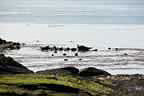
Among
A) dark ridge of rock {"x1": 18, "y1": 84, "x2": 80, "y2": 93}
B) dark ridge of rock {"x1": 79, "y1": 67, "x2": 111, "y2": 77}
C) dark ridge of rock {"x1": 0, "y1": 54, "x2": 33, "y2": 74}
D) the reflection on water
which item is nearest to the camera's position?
dark ridge of rock {"x1": 18, "y1": 84, "x2": 80, "y2": 93}

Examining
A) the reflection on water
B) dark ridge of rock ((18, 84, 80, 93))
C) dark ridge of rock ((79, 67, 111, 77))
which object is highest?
dark ridge of rock ((18, 84, 80, 93))

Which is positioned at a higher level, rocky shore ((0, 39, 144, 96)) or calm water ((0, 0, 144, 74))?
rocky shore ((0, 39, 144, 96))

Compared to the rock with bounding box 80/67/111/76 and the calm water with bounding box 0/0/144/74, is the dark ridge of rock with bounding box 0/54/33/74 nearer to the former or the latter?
the rock with bounding box 80/67/111/76

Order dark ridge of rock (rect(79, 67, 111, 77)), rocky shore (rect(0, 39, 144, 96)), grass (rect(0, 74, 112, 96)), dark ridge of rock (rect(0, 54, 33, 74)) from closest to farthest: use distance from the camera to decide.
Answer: grass (rect(0, 74, 112, 96)), rocky shore (rect(0, 39, 144, 96)), dark ridge of rock (rect(0, 54, 33, 74)), dark ridge of rock (rect(79, 67, 111, 77))

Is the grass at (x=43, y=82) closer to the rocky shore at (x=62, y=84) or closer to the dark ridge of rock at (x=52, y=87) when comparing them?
the rocky shore at (x=62, y=84)

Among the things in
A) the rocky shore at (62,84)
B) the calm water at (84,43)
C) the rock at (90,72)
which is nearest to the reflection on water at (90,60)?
the calm water at (84,43)

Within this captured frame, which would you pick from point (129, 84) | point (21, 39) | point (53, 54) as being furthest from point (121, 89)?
point (21, 39)

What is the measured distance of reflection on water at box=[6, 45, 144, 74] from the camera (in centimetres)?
5201

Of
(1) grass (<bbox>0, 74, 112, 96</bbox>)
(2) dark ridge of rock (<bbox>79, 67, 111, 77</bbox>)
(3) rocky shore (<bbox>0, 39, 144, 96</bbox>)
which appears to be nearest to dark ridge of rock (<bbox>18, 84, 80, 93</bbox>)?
(3) rocky shore (<bbox>0, 39, 144, 96</bbox>)

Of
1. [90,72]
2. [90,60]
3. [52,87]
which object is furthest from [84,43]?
[52,87]

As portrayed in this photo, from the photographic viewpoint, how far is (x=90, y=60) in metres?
57.8

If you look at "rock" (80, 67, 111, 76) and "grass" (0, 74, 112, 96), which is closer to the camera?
"grass" (0, 74, 112, 96)

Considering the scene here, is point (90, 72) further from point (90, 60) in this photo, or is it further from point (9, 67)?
point (90, 60)

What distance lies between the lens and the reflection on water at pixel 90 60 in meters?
52.0
